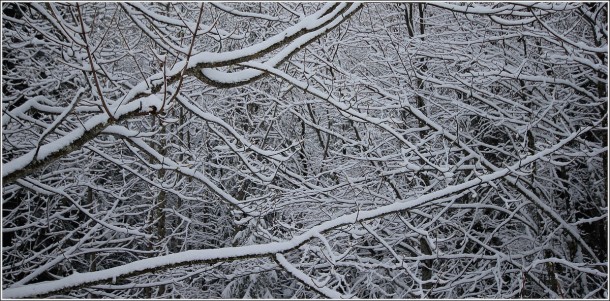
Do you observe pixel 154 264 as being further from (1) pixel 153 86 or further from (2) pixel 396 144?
(2) pixel 396 144

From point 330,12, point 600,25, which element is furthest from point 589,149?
point 330,12

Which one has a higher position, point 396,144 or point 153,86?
point 396,144

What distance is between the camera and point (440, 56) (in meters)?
5.29

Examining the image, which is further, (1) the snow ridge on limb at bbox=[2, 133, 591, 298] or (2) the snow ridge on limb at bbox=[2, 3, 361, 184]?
(1) the snow ridge on limb at bbox=[2, 133, 591, 298]

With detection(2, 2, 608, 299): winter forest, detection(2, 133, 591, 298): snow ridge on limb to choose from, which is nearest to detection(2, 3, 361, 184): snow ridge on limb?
detection(2, 133, 591, 298): snow ridge on limb

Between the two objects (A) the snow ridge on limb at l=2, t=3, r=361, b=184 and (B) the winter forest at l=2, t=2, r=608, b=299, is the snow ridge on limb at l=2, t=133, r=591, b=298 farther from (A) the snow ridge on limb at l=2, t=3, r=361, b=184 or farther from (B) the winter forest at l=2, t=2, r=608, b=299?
(B) the winter forest at l=2, t=2, r=608, b=299

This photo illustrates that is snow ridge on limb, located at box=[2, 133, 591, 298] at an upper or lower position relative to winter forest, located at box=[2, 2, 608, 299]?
lower

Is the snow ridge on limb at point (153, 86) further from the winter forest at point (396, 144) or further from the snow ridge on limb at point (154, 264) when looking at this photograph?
the winter forest at point (396, 144)

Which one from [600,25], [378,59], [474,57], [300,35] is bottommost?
[300,35]

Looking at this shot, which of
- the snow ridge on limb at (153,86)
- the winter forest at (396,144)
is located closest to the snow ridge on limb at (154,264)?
the snow ridge on limb at (153,86)

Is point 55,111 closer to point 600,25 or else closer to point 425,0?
point 425,0

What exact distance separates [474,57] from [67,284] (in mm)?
4639

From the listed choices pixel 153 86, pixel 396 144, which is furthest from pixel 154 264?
pixel 396 144

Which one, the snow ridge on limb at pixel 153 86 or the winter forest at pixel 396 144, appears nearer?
the snow ridge on limb at pixel 153 86
